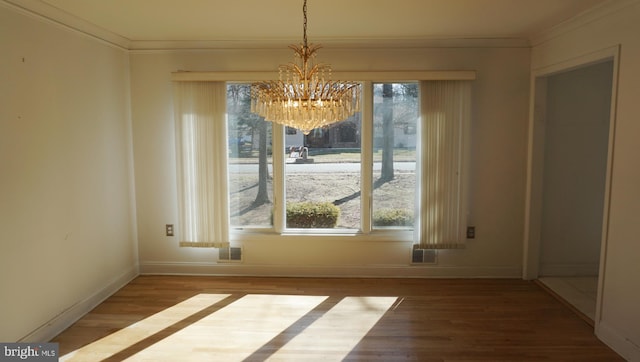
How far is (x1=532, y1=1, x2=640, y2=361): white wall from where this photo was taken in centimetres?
274

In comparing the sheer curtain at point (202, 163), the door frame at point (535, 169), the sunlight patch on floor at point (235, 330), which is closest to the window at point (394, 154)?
the door frame at point (535, 169)

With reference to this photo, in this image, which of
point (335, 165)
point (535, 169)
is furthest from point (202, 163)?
Result: point (535, 169)

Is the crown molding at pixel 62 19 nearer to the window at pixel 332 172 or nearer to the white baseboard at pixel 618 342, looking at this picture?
the window at pixel 332 172

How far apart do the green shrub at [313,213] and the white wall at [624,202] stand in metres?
2.60

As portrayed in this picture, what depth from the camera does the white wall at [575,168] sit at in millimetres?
4160

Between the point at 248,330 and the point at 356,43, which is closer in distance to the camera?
the point at 248,330

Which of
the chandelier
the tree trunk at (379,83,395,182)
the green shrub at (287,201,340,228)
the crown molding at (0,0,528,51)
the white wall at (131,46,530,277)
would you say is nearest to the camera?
the chandelier

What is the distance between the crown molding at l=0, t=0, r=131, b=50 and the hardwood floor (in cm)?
257

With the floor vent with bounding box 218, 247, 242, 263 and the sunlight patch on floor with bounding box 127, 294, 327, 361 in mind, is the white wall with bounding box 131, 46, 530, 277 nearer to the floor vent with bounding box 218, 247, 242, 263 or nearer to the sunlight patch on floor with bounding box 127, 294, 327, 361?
the floor vent with bounding box 218, 247, 242, 263

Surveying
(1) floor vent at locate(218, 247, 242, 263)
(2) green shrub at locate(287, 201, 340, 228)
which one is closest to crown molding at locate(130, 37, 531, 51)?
(2) green shrub at locate(287, 201, 340, 228)

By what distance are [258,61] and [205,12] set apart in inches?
41.9

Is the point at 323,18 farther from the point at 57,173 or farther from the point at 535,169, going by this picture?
the point at 535,169

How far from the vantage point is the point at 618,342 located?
2889mm

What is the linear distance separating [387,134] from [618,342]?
2.73 metres
